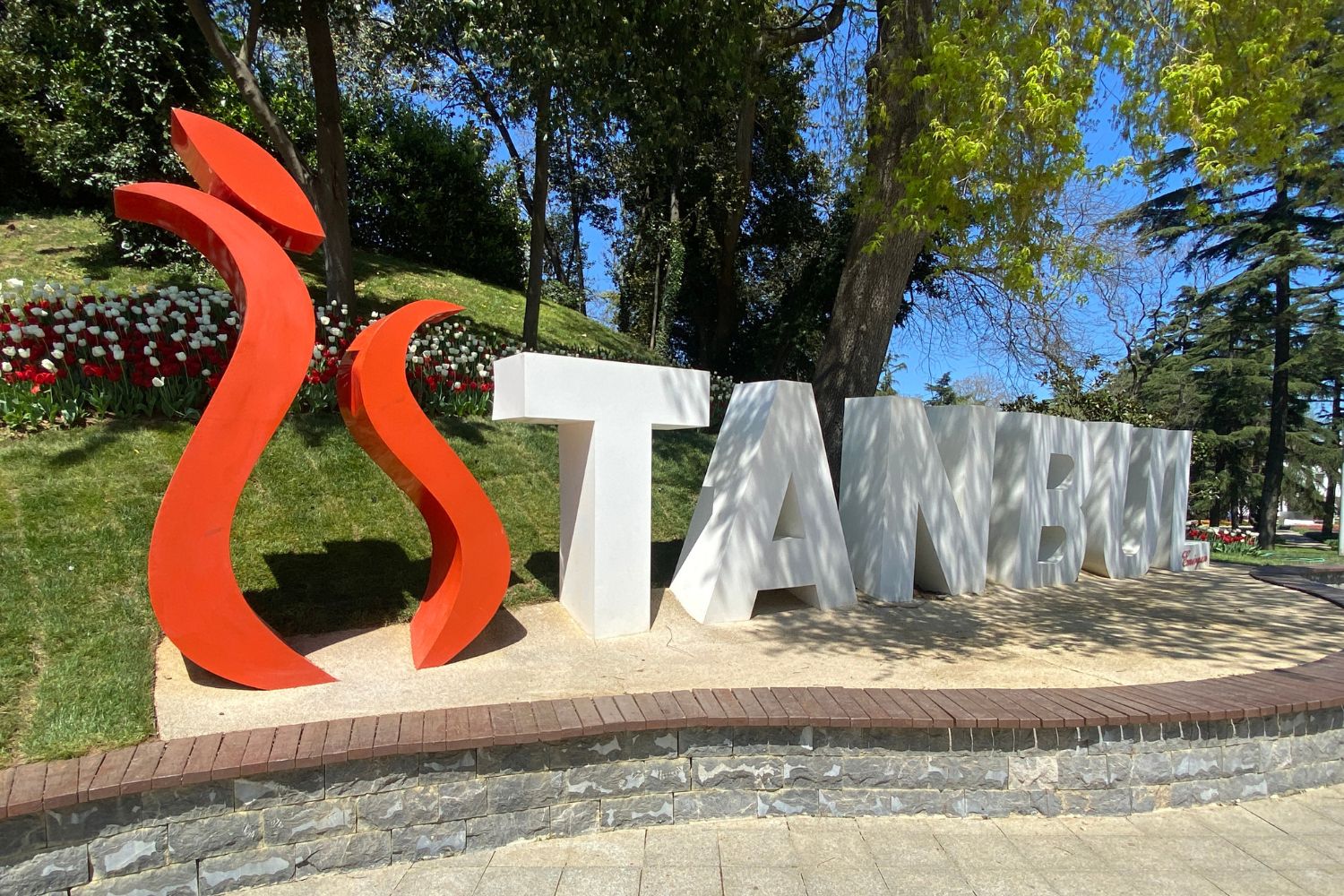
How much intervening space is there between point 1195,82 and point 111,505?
9012 mm

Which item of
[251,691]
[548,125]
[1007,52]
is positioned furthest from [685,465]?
[251,691]

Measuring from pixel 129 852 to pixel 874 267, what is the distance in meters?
7.65

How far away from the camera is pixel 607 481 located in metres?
5.26

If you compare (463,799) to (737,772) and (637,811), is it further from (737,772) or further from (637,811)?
(737,772)

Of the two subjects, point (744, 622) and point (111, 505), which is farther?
point (744, 622)

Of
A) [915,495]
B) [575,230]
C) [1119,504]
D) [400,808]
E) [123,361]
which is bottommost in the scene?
[400,808]

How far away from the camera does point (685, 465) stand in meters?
9.95

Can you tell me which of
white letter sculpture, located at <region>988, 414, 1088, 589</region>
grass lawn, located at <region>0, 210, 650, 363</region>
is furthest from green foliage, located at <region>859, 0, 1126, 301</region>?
grass lawn, located at <region>0, 210, 650, 363</region>

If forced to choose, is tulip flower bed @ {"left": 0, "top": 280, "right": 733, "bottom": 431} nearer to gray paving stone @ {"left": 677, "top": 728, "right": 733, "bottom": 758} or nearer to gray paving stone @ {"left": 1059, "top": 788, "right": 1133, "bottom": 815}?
gray paving stone @ {"left": 677, "top": 728, "right": 733, "bottom": 758}

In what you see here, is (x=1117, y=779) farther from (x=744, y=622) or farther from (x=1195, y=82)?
(x=1195, y=82)

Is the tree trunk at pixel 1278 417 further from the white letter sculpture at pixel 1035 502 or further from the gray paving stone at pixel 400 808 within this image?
the gray paving stone at pixel 400 808

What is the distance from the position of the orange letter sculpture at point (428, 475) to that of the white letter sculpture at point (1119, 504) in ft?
23.3

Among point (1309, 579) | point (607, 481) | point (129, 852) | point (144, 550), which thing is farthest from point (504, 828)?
point (1309, 579)

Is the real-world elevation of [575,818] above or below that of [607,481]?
below
